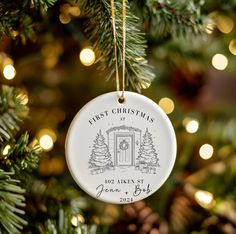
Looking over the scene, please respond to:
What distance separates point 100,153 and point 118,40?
0.14 m

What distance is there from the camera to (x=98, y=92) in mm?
1219

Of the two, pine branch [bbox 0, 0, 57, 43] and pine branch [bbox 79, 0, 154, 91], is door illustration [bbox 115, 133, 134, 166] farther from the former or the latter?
pine branch [bbox 0, 0, 57, 43]

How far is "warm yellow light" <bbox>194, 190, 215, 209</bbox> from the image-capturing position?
83cm

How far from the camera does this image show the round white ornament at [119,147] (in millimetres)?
612

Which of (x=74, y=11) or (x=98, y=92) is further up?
(x=74, y=11)

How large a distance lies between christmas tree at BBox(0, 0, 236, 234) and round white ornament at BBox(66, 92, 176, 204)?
0.04 metres

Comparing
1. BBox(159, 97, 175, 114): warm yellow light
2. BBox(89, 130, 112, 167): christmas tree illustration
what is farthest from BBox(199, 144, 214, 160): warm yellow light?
BBox(89, 130, 112, 167): christmas tree illustration

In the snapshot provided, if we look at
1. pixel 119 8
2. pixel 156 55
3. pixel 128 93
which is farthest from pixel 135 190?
pixel 156 55

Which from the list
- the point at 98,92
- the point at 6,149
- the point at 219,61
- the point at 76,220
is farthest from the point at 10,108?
the point at 98,92

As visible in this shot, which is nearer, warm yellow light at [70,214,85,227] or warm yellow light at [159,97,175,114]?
warm yellow light at [70,214,85,227]

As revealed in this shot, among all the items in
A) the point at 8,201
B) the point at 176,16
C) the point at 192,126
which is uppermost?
the point at 176,16

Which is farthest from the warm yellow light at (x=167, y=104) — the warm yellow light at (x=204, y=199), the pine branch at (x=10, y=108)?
the pine branch at (x=10, y=108)

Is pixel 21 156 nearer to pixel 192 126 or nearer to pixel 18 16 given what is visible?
pixel 18 16

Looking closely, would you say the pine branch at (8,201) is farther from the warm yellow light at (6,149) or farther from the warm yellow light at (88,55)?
the warm yellow light at (88,55)
